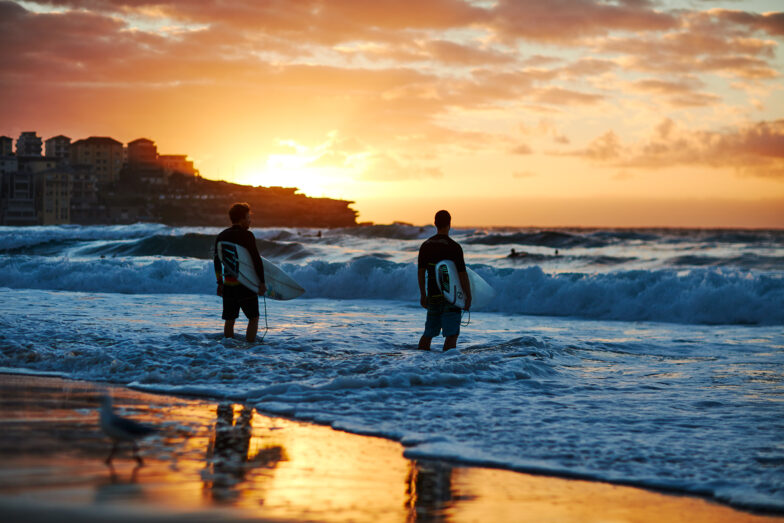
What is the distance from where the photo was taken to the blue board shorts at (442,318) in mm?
9430

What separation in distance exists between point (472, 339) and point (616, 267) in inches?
839

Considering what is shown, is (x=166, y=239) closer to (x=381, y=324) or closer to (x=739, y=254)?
(x=381, y=324)

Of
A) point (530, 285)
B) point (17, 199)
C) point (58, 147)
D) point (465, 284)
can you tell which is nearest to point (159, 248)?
point (530, 285)

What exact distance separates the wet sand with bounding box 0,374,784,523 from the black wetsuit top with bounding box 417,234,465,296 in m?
3.59

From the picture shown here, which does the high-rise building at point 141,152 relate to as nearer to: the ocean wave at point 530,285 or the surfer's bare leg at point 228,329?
the ocean wave at point 530,285

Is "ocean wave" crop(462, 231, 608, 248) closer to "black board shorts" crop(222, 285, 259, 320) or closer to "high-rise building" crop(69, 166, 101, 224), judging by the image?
"black board shorts" crop(222, 285, 259, 320)

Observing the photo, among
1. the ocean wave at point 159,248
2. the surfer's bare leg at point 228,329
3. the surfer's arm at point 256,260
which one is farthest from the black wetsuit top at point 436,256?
the ocean wave at point 159,248

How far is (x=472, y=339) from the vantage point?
1231 centimetres

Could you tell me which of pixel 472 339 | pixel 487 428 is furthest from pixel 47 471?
pixel 472 339

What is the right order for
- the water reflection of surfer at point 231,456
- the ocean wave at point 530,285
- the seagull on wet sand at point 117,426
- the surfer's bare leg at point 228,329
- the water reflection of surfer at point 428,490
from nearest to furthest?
the water reflection of surfer at point 428,490
the water reflection of surfer at point 231,456
the seagull on wet sand at point 117,426
the surfer's bare leg at point 228,329
the ocean wave at point 530,285

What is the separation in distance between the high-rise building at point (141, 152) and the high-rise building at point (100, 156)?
6.07m

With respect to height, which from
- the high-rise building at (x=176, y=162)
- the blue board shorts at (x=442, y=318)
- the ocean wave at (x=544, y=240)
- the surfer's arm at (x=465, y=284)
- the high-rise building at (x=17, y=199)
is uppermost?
the high-rise building at (x=176, y=162)

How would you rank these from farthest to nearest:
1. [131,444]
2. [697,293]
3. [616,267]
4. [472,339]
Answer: [616,267]
[697,293]
[472,339]
[131,444]

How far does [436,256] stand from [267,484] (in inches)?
206
